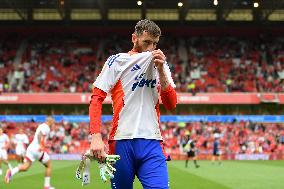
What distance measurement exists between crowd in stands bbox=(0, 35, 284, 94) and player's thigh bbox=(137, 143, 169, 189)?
1552 inches

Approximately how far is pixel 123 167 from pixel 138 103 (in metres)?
0.63

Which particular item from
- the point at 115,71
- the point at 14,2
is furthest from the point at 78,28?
the point at 115,71

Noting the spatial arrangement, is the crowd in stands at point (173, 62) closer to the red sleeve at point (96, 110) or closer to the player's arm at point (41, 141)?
the player's arm at point (41, 141)

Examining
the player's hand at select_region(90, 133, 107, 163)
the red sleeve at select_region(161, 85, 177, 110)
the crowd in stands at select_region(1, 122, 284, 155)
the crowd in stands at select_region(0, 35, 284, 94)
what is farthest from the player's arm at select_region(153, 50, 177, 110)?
the crowd in stands at select_region(0, 35, 284, 94)

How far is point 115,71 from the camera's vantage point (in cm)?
A: 509

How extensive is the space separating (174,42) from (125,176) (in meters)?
47.0

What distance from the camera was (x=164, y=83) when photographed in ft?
16.2

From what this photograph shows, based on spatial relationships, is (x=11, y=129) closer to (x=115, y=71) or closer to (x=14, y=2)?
(x=14, y=2)

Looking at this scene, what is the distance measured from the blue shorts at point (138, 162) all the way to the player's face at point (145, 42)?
89 cm

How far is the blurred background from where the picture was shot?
137 feet

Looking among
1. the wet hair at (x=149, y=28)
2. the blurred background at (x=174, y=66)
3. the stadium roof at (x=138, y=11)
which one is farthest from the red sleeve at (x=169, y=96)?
the stadium roof at (x=138, y=11)

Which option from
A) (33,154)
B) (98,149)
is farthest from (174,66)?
(98,149)

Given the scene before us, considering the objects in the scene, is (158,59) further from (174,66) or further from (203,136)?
(174,66)

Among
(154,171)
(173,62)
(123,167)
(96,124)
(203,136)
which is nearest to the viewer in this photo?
(96,124)
